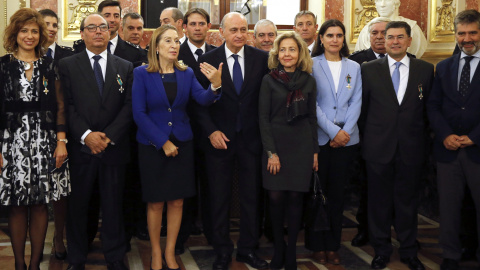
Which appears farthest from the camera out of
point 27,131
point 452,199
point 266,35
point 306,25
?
point 306,25

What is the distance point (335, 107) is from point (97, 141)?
4.83ft

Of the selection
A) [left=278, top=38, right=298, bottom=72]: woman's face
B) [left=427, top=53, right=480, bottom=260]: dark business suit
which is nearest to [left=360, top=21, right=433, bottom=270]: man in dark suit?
[left=427, top=53, right=480, bottom=260]: dark business suit

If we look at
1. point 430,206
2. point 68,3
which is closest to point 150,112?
point 430,206

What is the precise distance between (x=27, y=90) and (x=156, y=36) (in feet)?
A: 2.57

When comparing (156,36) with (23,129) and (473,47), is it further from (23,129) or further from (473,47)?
(473,47)

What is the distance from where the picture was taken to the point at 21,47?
328 cm

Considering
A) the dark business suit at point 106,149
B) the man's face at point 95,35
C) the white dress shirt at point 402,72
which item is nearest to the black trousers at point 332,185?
the white dress shirt at point 402,72

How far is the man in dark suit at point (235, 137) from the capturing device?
12.0ft

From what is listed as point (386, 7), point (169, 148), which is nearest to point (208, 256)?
point (169, 148)

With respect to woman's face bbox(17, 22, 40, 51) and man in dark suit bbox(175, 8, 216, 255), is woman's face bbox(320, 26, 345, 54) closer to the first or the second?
man in dark suit bbox(175, 8, 216, 255)

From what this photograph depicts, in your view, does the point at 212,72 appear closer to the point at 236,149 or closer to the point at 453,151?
the point at 236,149

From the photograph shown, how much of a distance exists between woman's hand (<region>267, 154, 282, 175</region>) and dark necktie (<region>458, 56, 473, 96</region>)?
1.19m

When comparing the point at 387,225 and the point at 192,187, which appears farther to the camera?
the point at 387,225

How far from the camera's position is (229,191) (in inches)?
148
